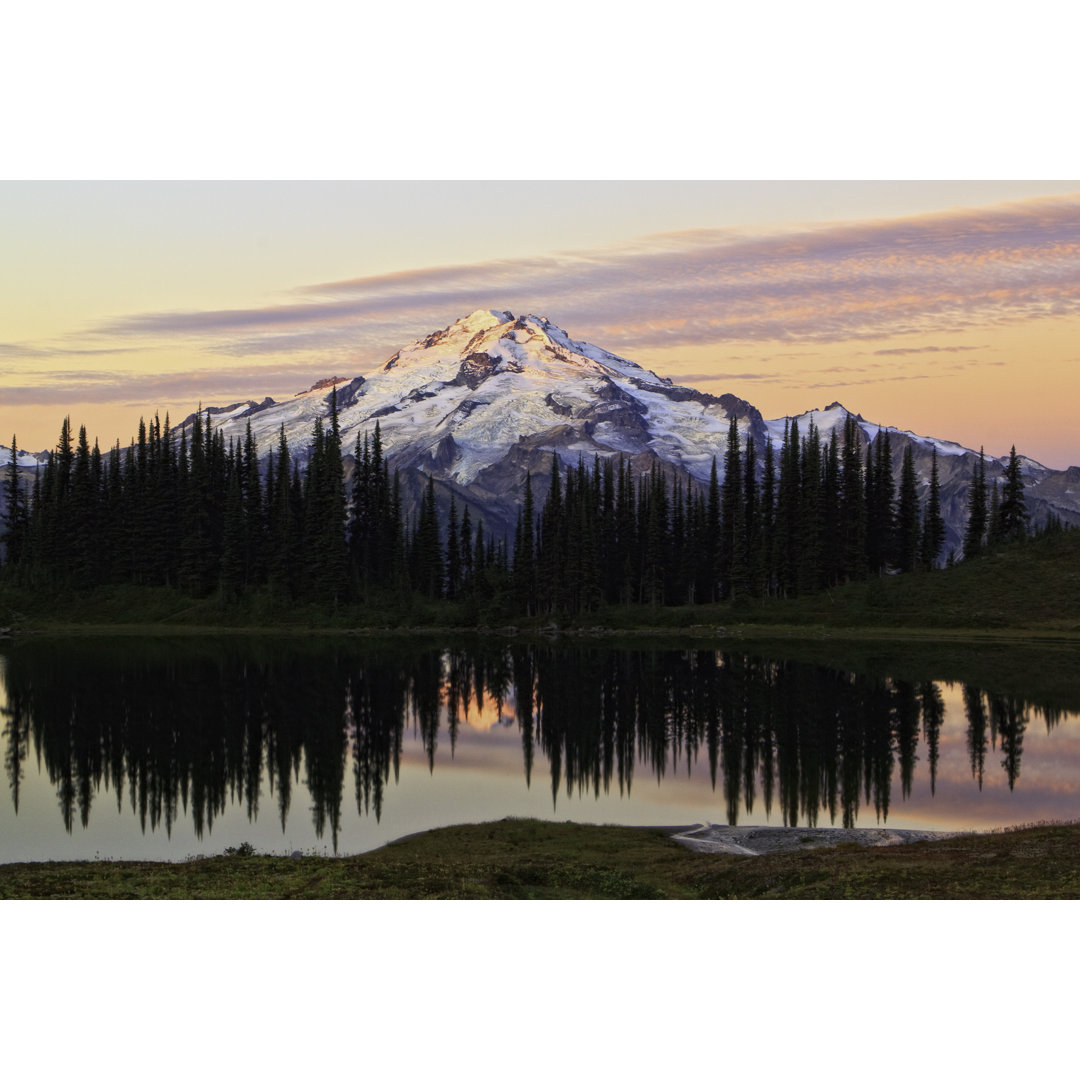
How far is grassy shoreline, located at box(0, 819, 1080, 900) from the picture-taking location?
25250 mm

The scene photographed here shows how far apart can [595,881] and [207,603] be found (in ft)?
360

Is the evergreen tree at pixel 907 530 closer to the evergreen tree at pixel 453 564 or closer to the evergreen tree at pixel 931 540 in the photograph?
the evergreen tree at pixel 931 540

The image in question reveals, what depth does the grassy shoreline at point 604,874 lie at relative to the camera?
2525cm

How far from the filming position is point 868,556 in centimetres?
14325

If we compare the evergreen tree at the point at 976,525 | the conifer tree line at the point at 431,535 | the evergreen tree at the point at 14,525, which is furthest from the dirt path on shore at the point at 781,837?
the evergreen tree at the point at 14,525

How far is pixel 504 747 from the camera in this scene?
58312 millimetres

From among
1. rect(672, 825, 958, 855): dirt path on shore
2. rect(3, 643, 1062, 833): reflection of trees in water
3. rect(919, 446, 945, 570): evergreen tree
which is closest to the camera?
rect(672, 825, 958, 855): dirt path on shore

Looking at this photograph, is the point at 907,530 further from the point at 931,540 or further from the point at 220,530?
the point at 220,530

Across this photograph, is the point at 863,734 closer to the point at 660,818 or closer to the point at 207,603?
the point at 660,818

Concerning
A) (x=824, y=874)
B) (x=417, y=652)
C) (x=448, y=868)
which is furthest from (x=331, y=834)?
(x=417, y=652)

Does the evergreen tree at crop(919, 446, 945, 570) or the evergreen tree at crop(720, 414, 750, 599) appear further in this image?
the evergreen tree at crop(919, 446, 945, 570)

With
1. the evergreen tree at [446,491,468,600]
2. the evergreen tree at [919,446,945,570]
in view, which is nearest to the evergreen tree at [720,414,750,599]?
the evergreen tree at [919,446,945,570]

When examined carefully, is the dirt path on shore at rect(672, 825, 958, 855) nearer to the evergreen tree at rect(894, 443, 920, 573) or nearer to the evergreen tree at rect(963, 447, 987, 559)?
the evergreen tree at rect(963, 447, 987, 559)

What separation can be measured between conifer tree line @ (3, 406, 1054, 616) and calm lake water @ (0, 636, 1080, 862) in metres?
46.6
